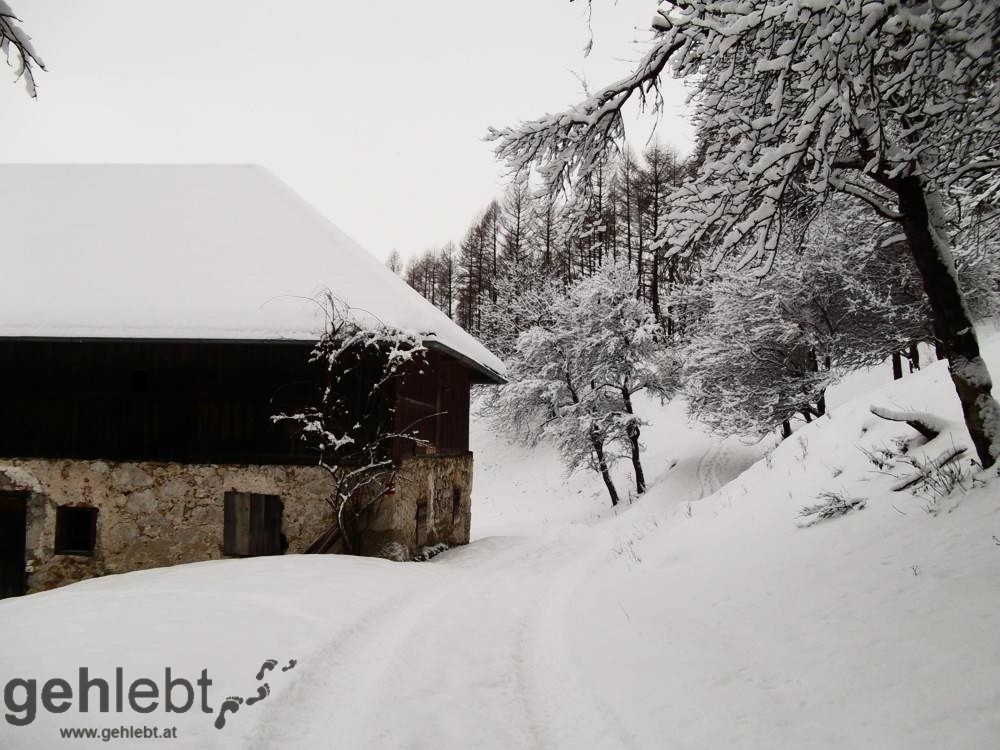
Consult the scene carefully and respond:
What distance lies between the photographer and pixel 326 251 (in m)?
11.7

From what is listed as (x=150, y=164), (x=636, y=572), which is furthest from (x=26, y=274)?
(x=636, y=572)

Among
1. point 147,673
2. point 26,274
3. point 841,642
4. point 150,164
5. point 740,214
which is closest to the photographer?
point 841,642

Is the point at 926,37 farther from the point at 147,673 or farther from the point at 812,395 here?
the point at 812,395

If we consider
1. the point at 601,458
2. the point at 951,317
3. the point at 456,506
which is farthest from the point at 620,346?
the point at 951,317

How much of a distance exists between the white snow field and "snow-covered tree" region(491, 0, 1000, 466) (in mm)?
1895

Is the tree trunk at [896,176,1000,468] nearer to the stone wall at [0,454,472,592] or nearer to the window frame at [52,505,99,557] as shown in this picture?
the stone wall at [0,454,472,592]

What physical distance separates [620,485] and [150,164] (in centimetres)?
2083

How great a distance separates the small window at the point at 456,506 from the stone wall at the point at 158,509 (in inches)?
147

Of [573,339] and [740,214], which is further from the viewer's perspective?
[573,339]

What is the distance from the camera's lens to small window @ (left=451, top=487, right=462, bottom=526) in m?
14.3

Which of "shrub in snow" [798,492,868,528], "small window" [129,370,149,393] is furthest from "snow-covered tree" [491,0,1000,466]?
"small window" [129,370,149,393]

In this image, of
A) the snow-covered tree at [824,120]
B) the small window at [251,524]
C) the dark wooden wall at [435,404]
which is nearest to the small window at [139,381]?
the small window at [251,524]

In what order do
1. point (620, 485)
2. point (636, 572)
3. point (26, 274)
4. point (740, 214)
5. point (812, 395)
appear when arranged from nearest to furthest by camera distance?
point (740, 214) → point (636, 572) → point (26, 274) → point (812, 395) → point (620, 485)

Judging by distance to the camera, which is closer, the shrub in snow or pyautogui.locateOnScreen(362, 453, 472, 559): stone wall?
the shrub in snow
